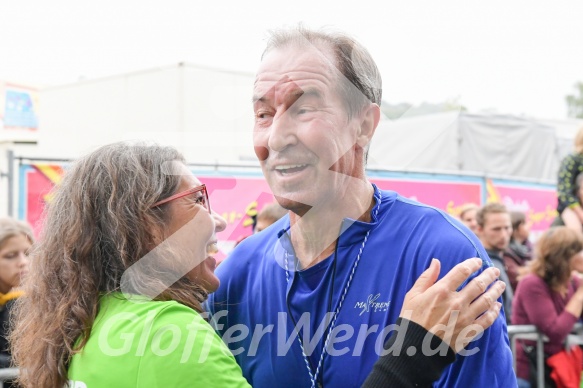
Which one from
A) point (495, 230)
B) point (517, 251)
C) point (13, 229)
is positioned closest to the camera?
point (13, 229)

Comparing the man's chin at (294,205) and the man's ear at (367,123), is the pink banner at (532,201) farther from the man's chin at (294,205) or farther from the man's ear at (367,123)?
the man's chin at (294,205)

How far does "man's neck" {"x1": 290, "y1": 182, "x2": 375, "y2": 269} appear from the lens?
1.90m

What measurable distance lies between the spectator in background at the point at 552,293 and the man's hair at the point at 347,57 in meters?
2.93

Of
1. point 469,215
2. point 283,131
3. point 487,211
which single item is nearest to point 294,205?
point 283,131

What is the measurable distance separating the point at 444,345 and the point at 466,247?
10.7 inches

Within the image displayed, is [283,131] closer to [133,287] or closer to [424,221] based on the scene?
[424,221]

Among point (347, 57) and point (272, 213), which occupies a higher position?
point (347, 57)

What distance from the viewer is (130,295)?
1773mm

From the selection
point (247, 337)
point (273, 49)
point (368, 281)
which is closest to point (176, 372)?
point (247, 337)

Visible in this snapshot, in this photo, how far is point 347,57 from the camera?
1873mm

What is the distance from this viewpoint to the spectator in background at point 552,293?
A: 4258mm

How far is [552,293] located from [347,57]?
313 cm

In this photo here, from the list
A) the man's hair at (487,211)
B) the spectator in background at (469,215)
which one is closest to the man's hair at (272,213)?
the man's hair at (487,211)

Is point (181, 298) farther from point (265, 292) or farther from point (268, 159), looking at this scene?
point (268, 159)
